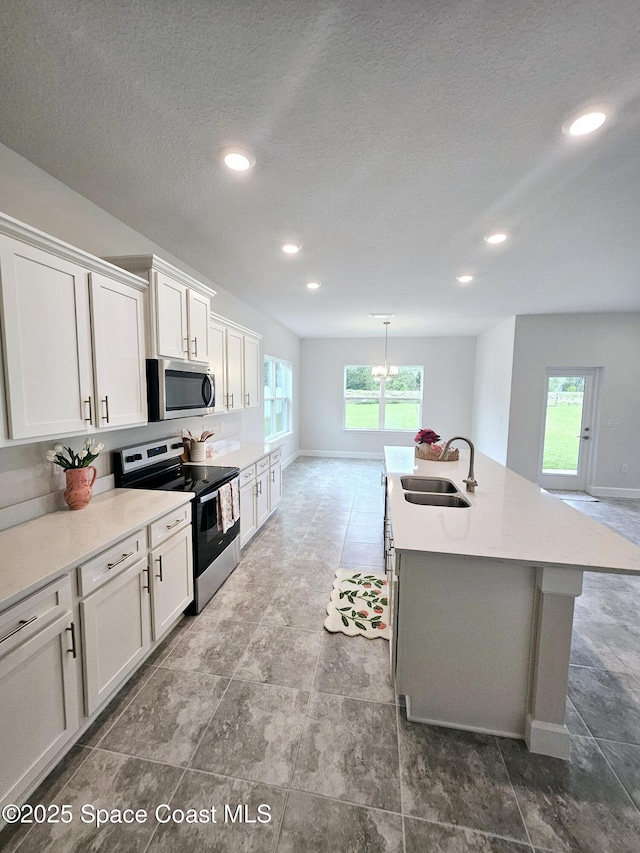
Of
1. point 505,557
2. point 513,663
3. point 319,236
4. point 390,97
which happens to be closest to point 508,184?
point 390,97

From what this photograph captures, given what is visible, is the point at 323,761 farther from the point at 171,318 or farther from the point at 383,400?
the point at 383,400

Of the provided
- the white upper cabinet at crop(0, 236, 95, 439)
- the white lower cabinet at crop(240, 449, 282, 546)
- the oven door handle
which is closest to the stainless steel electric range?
the oven door handle

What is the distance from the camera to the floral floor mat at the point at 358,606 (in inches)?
90.6

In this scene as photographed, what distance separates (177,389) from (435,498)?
2055 mm

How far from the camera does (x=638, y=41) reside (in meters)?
1.13

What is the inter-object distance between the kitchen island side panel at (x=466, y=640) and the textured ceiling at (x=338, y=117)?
1.88 m

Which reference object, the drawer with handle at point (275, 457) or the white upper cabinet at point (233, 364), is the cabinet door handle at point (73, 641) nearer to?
the white upper cabinet at point (233, 364)

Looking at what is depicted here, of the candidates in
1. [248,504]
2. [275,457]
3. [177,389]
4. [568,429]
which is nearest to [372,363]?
[568,429]

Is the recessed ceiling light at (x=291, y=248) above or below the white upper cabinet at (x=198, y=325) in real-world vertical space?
above

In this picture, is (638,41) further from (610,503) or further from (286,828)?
(610,503)

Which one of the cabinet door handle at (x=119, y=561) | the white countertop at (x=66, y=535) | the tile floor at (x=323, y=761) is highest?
the white countertop at (x=66, y=535)

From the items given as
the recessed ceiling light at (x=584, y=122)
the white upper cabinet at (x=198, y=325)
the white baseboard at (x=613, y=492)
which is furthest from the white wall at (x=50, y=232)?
the white baseboard at (x=613, y=492)

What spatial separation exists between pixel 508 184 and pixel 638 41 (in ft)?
2.66

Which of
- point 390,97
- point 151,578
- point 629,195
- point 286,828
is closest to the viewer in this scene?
point 286,828
